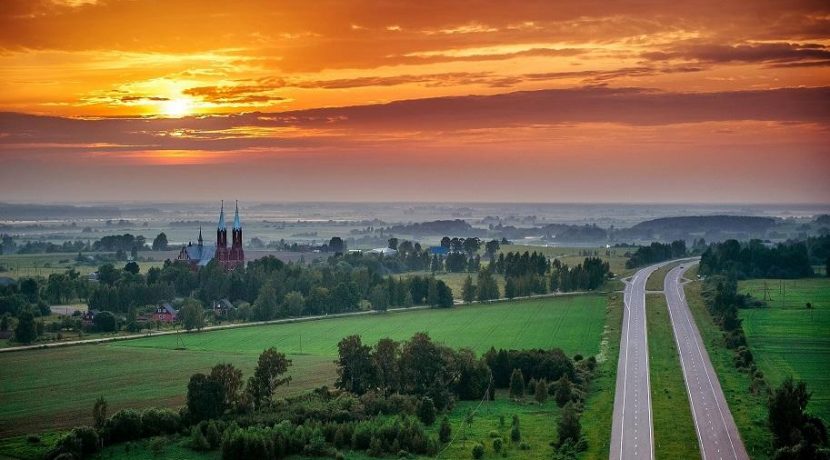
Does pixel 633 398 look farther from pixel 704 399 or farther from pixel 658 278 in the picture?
pixel 658 278

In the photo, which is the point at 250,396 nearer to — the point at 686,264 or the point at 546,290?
the point at 546,290

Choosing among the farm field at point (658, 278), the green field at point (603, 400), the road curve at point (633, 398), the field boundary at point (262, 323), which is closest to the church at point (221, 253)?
the field boundary at point (262, 323)

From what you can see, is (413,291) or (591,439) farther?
(413,291)

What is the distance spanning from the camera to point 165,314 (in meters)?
102

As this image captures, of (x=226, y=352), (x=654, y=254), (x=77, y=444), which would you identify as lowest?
(x=77, y=444)

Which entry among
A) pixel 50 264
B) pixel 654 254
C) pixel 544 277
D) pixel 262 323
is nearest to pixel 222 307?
pixel 262 323

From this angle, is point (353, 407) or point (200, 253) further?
point (200, 253)

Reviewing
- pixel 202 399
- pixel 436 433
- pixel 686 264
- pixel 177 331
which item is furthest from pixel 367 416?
pixel 686 264

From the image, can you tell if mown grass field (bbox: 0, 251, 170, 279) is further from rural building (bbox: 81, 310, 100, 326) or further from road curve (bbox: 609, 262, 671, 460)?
road curve (bbox: 609, 262, 671, 460)

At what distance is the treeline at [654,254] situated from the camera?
172 meters

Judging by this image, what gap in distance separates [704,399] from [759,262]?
87.7 m

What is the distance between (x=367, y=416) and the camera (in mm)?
59656

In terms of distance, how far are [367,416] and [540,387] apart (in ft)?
40.2

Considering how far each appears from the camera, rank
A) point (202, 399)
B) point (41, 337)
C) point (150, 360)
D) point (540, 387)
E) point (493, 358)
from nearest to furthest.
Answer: point (202, 399) < point (540, 387) < point (493, 358) < point (150, 360) < point (41, 337)
